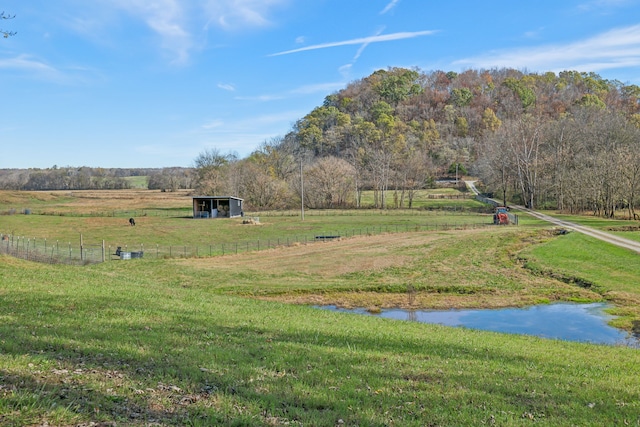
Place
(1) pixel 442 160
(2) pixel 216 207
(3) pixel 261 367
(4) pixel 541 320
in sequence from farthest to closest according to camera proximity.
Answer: (1) pixel 442 160 → (2) pixel 216 207 → (4) pixel 541 320 → (3) pixel 261 367

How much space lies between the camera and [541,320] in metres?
23.0

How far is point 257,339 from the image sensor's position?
10727 millimetres

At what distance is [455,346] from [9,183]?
705 ft

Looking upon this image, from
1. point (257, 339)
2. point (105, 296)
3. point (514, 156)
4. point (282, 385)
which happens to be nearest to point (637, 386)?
point (282, 385)

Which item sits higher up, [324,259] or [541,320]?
[324,259]

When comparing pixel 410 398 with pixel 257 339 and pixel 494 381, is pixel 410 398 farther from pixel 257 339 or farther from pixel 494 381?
pixel 257 339

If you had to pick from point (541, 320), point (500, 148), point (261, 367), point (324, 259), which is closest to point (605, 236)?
point (324, 259)

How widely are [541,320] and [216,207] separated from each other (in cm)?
6451

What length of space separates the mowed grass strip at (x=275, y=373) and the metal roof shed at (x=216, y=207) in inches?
2630

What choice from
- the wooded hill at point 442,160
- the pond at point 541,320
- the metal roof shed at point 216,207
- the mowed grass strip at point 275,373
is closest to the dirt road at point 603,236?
the wooded hill at point 442,160

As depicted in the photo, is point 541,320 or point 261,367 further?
point 541,320

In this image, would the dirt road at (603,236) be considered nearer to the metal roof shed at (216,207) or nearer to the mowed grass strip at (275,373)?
the mowed grass strip at (275,373)

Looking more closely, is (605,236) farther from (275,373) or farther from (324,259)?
(275,373)

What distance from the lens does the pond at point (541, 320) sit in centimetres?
2008
